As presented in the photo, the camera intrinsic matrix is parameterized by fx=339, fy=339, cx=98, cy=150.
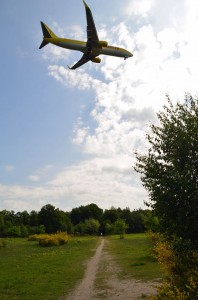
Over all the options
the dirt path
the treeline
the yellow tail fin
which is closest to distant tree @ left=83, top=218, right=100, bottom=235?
the treeline

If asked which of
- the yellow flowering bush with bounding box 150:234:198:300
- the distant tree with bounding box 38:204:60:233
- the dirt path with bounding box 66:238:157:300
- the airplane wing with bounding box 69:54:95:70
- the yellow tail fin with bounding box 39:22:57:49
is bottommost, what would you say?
the dirt path with bounding box 66:238:157:300

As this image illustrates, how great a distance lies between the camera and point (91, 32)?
22594 millimetres

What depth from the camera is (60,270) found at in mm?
25422

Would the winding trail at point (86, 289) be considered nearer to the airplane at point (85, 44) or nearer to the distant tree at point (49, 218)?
the airplane at point (85, 44)

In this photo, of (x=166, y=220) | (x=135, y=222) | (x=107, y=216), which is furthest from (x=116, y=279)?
(x=107, y=216)

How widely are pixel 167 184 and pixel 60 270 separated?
17438 mm

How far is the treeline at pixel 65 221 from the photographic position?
106 m

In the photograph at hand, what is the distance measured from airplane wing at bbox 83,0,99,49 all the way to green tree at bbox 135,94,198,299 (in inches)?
429

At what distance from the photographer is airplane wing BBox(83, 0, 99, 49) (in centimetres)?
2033

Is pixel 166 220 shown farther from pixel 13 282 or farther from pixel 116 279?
pixel 13 282

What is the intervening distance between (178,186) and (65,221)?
11655 cm

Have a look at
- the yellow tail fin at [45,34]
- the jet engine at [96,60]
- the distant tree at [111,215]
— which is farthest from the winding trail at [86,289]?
the distant tree at [111,215]

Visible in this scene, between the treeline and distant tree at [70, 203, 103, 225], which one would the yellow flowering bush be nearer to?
the treeline

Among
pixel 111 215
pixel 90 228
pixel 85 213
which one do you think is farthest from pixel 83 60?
pixel 85 213
